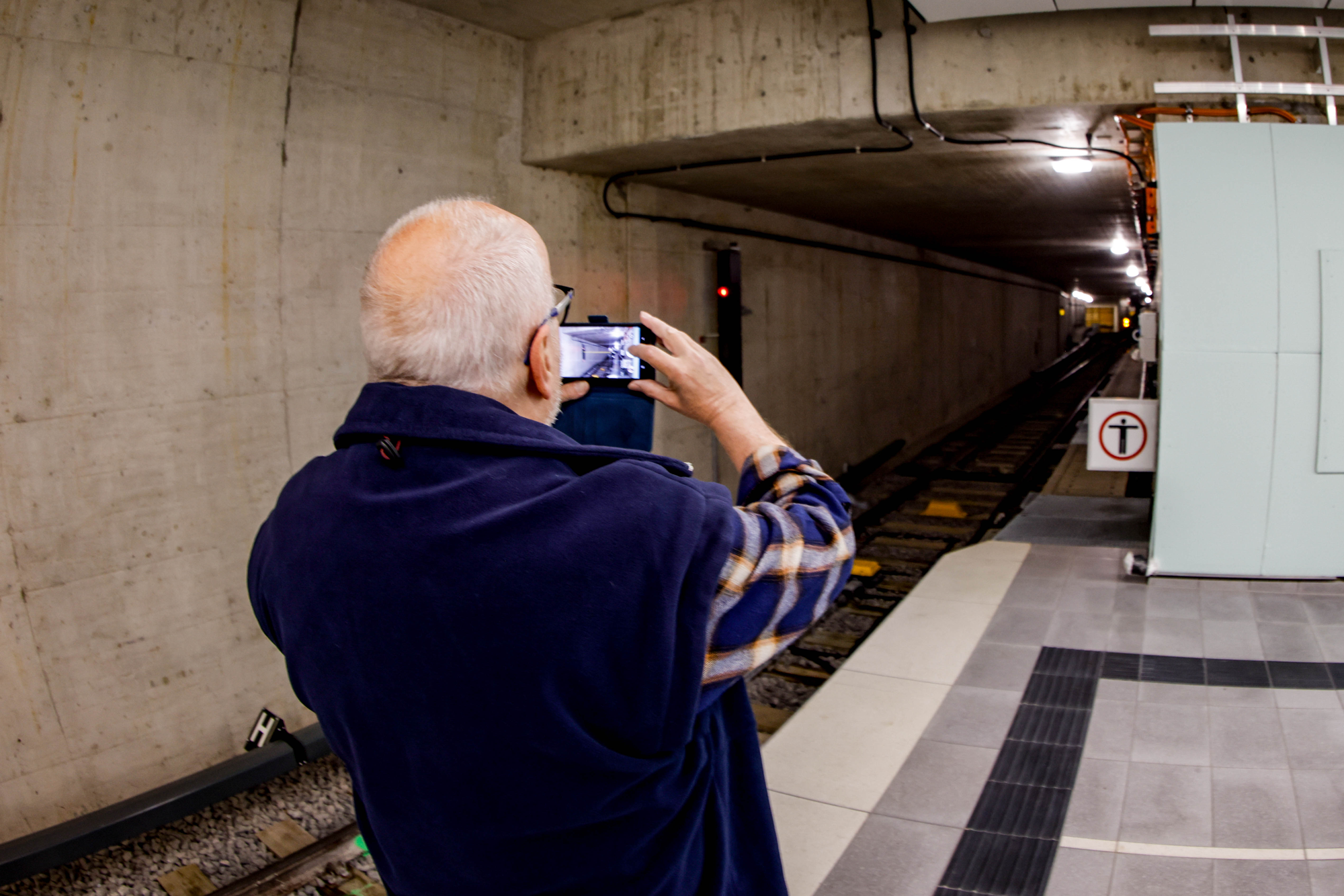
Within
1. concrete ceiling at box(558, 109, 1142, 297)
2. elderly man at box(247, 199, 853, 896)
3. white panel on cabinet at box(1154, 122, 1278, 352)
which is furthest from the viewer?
concrete ceiling at box(558, 109, 1142, 297)

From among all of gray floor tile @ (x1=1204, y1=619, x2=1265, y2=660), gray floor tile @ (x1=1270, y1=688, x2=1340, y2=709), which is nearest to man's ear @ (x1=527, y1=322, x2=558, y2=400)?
gray floor tile @ (x1=1270, y1=688, x2=1340, y2=709)

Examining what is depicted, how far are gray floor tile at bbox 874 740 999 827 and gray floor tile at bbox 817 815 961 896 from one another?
2.7 inches

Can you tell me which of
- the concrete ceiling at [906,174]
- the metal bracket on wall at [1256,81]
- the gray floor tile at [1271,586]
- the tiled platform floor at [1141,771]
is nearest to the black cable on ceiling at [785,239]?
the concrete ceiling at [906,174]

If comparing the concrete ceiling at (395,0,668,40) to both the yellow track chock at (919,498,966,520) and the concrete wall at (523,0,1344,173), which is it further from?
the yellow track chock at (919,498,966,520)

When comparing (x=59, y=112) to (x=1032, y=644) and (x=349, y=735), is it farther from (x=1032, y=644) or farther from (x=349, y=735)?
(x=1032, y=644)

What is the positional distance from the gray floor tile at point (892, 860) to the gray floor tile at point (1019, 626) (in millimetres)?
1955

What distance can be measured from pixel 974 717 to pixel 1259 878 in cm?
131

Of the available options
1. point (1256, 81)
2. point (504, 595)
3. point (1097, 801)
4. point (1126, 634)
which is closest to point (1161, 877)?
point (1097, 801)

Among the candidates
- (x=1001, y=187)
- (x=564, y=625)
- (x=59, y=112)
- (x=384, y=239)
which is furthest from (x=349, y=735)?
(x=1001, y=187)

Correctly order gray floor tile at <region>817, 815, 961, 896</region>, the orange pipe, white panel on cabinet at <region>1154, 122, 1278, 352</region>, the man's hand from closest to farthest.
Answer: the man's hand < gray floor tile at <region>817, 815, 961, 896</region> < white panel on cabinet at <region>1154, 122, 1278, 352</region> < the orange pipe

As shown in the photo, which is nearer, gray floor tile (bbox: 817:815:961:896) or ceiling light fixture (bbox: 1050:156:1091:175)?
gray floor tile (bbox: 817:815:961:896)

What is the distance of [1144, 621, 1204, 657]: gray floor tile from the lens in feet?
14.7

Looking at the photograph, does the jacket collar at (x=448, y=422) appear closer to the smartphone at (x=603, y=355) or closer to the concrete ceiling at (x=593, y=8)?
the smartphone at (x=603, y=355)

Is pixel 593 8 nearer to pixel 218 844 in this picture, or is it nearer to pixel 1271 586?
pixel 218 844
